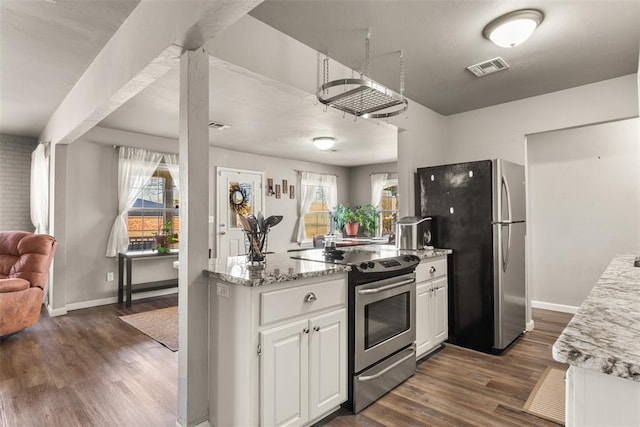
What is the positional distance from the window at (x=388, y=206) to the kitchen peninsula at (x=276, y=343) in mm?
5767

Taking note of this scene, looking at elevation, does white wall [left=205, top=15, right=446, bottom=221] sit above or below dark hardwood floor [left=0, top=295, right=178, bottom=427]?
above

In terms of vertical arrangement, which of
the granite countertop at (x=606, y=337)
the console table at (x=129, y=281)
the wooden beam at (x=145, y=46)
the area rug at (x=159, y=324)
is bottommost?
the area rug at (x=159, y=324)

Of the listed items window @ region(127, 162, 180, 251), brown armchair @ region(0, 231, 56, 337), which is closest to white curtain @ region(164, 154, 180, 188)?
window @ region(127, 162, 180, 251)

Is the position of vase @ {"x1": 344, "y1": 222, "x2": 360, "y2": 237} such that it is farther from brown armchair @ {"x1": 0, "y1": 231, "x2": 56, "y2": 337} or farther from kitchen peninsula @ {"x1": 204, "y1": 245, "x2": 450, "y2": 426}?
kitchen peninsula @ {"x1": 204, "y1": 245, "x2": 450, "y2": 426}

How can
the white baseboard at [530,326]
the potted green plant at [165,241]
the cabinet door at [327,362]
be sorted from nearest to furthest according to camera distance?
the cabinet door at [327,362], the white baseboard at [530,326], the potted green plant at [165,241]

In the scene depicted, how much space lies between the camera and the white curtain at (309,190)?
729 cm

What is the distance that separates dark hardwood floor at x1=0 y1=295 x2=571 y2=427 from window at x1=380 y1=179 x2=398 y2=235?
4.31 meters

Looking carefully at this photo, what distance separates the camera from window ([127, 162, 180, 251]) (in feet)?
16.8

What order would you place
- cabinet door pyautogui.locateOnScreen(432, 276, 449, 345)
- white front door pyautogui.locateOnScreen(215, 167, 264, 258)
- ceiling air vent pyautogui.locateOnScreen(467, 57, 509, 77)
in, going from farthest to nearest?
white front door pyautogui.locateOnScreen(215, 167, 264, 258) → cabinet door pyautogui.locateOnScreen(432, 276, 449, 345) → ceiling air vent pyautogui.locateOnScreen(467, 57, 509, 77)

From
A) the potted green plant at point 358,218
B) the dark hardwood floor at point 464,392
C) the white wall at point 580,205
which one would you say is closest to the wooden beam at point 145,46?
the dark hardwood floor at point 464,392

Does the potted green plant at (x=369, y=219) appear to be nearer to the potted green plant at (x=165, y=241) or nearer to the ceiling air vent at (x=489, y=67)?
the potted green plant at (x=165, y=241)

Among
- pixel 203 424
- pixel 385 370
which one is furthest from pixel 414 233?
pixel 203 424

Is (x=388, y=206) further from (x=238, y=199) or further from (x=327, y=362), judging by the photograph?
(x=327, y=362)

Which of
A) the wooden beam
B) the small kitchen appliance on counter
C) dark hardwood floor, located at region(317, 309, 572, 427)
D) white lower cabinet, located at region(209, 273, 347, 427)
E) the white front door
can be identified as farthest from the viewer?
the white front door
